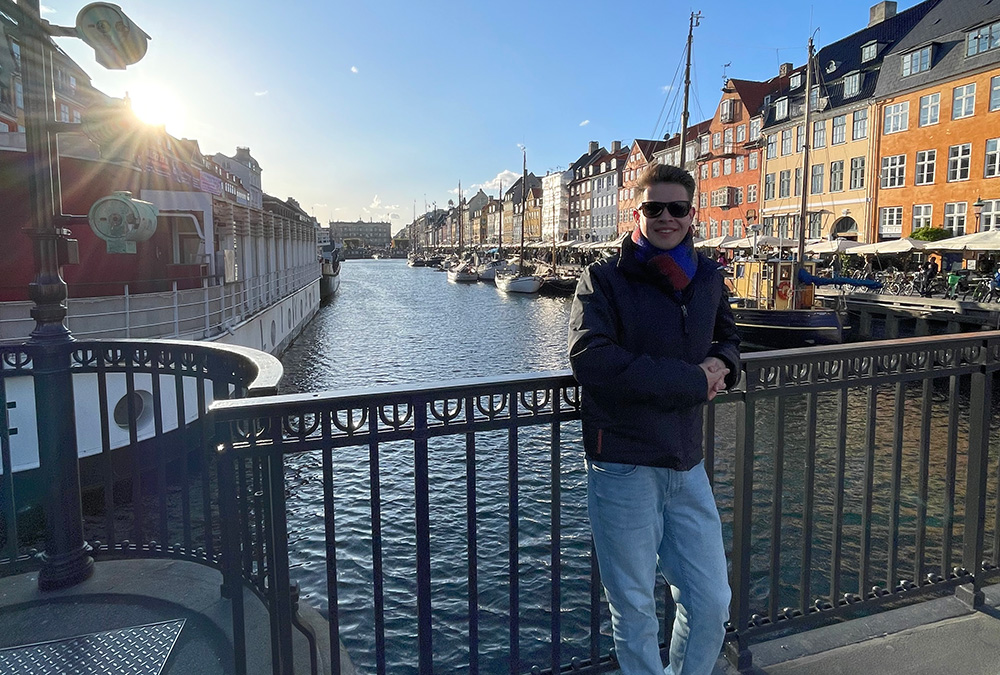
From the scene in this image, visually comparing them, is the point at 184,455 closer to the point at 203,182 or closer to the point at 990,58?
the point at 203,182

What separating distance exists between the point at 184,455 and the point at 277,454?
1.81 meters

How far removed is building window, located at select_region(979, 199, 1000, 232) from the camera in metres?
31.9

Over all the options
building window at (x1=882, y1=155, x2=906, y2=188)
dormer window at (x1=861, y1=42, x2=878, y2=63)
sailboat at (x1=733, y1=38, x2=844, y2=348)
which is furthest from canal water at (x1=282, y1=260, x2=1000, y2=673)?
dormer window at (x1=861, y1=42, x2=878, y2=63)

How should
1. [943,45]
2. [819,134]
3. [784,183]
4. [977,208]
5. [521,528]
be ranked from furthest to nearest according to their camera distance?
[784,183] < [819,134] < [943,45] < [977,208] < [521,528]

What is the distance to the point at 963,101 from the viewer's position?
34.1 metres

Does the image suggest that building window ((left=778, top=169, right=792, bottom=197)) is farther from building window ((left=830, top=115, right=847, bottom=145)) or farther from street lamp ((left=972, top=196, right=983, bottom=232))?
street lamp ((left=972, top=196, right=983, bottom=232))

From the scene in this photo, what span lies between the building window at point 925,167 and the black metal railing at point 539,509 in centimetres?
2449

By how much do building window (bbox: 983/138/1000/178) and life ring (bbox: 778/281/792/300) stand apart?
45.0ft

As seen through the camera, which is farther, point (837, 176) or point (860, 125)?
point (837, 176)

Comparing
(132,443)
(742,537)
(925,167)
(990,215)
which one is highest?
(925,167)

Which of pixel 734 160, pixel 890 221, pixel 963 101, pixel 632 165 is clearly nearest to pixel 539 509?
Result: pixel 963 101

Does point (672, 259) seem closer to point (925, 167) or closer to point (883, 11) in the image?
point (925, 167)

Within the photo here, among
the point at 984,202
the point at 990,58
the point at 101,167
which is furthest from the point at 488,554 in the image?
the point at 990,58

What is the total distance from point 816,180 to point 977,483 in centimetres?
4581
